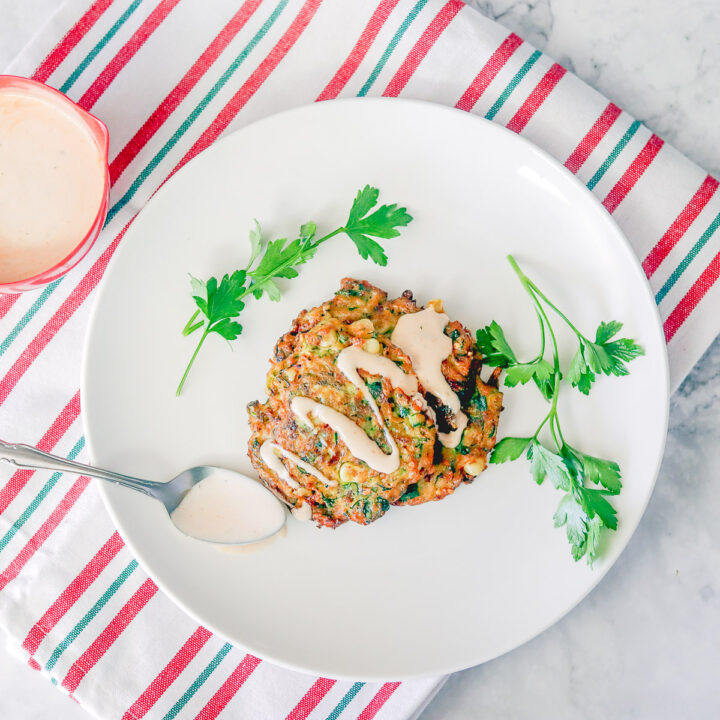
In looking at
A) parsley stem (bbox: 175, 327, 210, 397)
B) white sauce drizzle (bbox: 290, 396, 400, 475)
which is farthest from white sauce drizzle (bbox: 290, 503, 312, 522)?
parsley stem (bbox: 175, 327, 210, 397)

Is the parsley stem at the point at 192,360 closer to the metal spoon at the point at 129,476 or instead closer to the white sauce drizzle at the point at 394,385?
the metal spoon at the point at 129,476

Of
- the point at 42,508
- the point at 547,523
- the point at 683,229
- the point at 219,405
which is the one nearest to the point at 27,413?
the point at 42,508

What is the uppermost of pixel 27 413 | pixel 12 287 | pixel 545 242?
pixel 545 242

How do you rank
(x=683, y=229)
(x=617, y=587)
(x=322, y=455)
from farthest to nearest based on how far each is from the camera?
(x=617, y=587) → (x=683, y=229) → (x=322, y=455)

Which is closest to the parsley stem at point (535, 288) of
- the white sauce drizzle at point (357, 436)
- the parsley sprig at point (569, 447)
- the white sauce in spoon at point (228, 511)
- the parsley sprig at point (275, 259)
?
the parsley sprig at point (569, 447)

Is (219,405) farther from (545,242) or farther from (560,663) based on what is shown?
(560,663)
